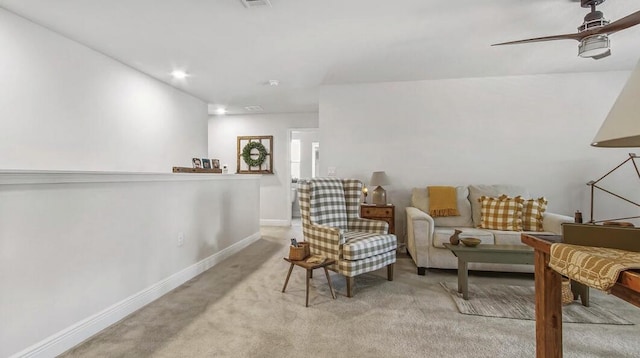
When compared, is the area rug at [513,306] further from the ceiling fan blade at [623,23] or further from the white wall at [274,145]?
the white wall at [274,145]

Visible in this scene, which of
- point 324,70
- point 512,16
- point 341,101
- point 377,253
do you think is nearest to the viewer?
point 512,16

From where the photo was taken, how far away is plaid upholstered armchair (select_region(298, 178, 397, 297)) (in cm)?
262

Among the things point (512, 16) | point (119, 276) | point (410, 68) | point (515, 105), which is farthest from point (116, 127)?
point (515, 105)

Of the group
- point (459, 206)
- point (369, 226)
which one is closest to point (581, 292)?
point (459, 206)

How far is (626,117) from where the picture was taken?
0.77 metres

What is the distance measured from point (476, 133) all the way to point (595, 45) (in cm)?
186

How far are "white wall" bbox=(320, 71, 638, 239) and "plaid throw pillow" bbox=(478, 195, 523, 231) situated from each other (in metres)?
0.70

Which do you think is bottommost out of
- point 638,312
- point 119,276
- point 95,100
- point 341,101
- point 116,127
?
point 638,312

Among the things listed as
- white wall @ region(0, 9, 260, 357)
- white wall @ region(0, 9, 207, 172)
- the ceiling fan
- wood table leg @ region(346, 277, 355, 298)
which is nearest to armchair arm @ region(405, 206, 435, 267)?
wood table leg @ region(346, 277, 355, 298)

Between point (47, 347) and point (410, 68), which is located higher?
point (410, 68)

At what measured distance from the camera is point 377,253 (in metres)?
2.78

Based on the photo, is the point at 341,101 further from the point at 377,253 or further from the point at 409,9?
the point at 377,253

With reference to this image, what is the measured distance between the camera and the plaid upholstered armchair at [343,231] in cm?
262

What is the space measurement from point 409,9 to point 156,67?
2.96 m
